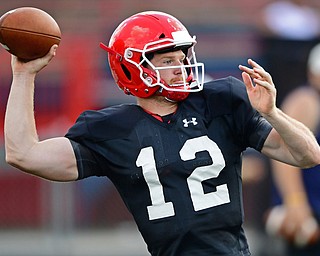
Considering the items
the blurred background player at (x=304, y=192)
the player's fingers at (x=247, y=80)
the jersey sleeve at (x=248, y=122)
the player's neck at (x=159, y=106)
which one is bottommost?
the blurred background player at (x=304, y=192)

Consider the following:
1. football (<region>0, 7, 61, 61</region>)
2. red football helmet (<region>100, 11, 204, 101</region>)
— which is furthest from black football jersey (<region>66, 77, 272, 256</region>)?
football (<region>0, 7, 61, 61</region>)

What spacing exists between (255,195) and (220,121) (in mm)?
4608

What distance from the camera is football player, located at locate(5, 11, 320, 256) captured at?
12.8 feet

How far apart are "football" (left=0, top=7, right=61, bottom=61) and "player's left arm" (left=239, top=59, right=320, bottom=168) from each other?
2.73 feet

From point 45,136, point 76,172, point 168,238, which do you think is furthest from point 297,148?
point 45,136

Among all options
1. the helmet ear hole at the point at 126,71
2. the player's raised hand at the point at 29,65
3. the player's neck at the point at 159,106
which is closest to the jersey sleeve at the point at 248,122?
the player's neck at the point at 159,106

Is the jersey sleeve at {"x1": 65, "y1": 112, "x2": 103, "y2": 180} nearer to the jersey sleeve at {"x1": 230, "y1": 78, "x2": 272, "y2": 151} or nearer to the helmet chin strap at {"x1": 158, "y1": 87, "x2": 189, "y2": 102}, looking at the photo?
the helmet chin strap at {"x1": 158, "y1": 87, "x2": 189, "y2": 102}

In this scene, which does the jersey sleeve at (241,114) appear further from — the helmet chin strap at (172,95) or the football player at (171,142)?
the helmet chin strap at (172,95)

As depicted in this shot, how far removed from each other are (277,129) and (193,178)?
0.40m

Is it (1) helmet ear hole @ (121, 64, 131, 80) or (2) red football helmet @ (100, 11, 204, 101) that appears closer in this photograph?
(2) red football helmet @ (100, 11, 204, 101)

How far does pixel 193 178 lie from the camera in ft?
12.8

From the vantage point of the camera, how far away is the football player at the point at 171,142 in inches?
153

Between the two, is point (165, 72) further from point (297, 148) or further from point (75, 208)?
point (75, 208)

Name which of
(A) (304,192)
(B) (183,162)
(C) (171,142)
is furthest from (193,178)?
(A) (304,192)
